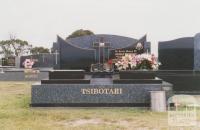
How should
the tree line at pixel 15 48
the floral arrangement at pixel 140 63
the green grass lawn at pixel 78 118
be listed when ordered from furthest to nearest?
the tree line at pixel 15 48, the floral arrangement at pixel 140 63, the green grass lawn at pixel 78 118

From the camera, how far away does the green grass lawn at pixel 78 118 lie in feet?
26.7

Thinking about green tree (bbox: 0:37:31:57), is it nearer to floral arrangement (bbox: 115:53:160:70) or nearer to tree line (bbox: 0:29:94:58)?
tree line (bbox: 0:29:94:58)

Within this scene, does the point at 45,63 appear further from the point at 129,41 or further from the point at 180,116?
the point at 180,116

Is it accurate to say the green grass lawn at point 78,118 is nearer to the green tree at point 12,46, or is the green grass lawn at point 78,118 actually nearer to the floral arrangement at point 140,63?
the floral arrangement at point 140,63

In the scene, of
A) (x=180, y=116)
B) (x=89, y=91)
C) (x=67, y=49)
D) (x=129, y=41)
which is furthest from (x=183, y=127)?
(x=129, y=41)

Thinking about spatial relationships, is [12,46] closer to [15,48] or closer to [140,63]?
[15,48]

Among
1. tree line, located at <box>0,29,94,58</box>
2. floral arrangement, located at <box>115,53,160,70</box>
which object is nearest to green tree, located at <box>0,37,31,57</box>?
tree line, located at <box>0,29,94,58</box>

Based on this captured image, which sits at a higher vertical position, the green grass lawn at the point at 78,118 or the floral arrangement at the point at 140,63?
the floral arrangement at the point at 140,63

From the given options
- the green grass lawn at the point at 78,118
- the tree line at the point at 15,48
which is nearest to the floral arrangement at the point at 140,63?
the green grass lawn at the point at 78,118

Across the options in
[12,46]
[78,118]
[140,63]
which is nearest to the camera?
[78,118]

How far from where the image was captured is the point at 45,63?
112 ft

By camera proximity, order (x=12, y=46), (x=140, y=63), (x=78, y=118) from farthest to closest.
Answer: (x=12, y=46) → (x=140, y=63) → (x=78, y=118)

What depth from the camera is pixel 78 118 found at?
30.3 feet

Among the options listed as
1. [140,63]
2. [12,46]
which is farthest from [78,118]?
[12,46]
